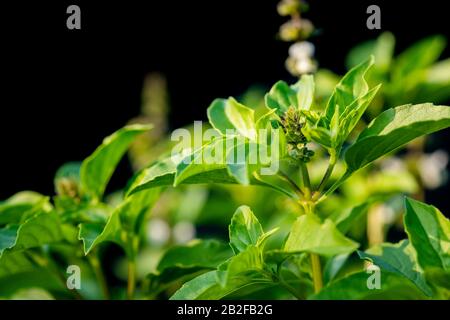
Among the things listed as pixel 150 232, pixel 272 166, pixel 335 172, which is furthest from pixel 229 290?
pixel 150 232

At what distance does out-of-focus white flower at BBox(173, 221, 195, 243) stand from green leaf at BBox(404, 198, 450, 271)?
912mm

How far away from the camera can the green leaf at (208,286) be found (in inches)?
30.8

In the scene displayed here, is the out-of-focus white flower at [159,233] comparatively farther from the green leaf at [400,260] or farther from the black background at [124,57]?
the black background at [124,57]

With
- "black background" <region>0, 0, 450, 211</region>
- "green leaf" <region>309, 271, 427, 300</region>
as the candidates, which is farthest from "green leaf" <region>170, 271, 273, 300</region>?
"black background" <region>0, 0, 450, 211</region>

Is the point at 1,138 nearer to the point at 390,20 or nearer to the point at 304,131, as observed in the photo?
the point at 390,20

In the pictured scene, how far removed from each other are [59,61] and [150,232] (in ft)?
6.01

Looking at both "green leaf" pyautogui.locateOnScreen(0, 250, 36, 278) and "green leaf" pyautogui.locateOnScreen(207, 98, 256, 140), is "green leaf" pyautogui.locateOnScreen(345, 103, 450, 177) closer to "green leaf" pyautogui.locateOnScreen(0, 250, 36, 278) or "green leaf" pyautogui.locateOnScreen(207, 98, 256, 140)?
"green leaf" pyautogui.locateOnScreen(207, 98, 256, 140)

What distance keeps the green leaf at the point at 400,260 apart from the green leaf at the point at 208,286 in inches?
5.7

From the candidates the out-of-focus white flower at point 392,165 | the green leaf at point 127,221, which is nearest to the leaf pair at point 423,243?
the green leaf at point 127,221

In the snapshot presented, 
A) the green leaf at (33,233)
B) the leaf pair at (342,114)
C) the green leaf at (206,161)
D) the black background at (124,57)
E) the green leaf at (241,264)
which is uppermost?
the black background at (124,57)

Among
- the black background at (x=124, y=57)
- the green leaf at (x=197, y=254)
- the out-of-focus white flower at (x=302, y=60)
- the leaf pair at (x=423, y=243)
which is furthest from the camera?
the black background at (x=124, y=57)

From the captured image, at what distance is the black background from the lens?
3.09 meters

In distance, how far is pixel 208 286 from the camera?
78 centimetres

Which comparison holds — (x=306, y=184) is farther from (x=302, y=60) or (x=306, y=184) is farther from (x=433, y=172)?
(x=433, y=172)
